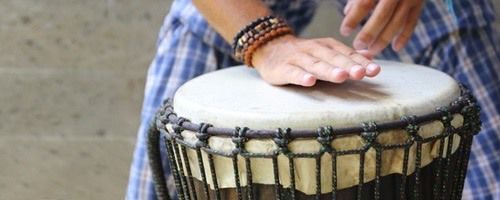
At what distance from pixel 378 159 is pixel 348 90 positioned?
0.34 ft

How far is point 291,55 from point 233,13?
0.15 metres

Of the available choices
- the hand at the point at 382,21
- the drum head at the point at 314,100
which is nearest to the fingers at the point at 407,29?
the hand at the point at 382,21

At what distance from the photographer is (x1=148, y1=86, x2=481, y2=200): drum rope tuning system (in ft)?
2.96

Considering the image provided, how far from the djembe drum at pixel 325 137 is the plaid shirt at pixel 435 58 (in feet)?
1.24

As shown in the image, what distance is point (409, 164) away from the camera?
3.17 feet

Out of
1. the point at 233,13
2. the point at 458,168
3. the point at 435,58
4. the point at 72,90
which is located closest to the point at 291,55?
the point at 233,13

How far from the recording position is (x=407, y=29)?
1.34 metres

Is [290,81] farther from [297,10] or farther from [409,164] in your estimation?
[297,10]

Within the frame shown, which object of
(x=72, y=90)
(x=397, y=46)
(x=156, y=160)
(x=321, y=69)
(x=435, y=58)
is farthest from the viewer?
(x=72, y=90)

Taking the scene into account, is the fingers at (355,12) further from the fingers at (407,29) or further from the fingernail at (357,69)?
the fingernail at (357,69)

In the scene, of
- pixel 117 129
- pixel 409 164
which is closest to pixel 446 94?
pixel 409 164

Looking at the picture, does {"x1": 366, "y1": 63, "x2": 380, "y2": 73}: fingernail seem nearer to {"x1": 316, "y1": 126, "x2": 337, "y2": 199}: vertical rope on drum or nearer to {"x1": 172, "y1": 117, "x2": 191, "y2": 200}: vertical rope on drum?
{"x1": 316, "y1": 126, "x2": 337, "y2": 199}: vertical rope on drum

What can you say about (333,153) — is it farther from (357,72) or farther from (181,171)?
(181,171)

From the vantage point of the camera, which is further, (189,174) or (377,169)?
(189,174)
